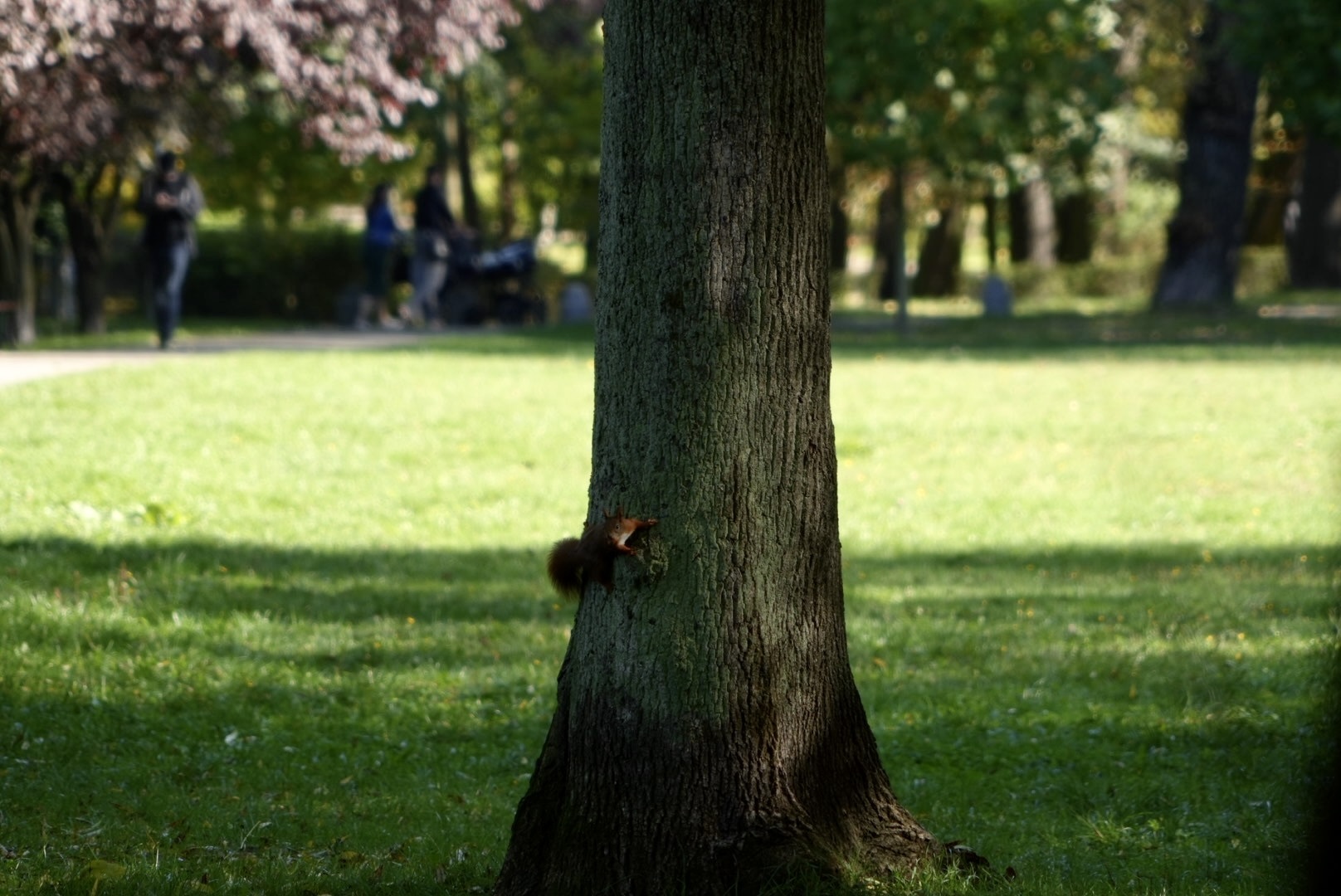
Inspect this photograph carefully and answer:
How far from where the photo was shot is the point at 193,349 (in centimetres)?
1942

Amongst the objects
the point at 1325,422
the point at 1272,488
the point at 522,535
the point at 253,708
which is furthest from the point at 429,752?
the point at 1325,422

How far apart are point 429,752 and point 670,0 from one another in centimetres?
337

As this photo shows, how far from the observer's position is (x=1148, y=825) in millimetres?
5422

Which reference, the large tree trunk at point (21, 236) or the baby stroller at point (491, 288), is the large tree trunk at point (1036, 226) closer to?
the baby stroller at point (491, 288)

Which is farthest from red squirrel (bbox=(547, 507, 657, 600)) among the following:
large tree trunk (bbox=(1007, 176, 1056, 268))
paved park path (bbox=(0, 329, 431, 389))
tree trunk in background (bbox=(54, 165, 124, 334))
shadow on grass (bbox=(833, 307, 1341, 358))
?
large tree trunk (bbox=(1007, 176, 1056, 268))

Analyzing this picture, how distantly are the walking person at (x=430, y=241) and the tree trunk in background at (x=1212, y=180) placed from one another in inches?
514

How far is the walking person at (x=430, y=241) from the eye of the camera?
82.6 feet

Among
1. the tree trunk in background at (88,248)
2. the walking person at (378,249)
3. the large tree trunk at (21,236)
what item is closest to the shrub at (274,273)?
the walking person at (378,249)

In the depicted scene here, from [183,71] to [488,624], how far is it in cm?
1412

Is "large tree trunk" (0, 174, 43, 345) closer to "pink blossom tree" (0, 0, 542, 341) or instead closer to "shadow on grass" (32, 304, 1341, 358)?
"pink blossom tree" (0, 0, 542, 341)

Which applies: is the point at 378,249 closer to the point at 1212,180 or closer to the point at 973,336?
the point at 973,336

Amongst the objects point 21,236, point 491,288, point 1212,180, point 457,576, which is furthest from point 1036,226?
point 457,576

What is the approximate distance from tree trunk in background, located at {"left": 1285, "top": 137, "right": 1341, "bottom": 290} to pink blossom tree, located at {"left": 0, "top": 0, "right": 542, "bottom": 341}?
21732 millimetres

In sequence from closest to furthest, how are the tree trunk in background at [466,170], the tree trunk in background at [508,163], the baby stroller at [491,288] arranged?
1. the baby stroller at [491,288]
2. the tree trunk in background at [466,170]
3. the tree trunk in background at [508,163]
